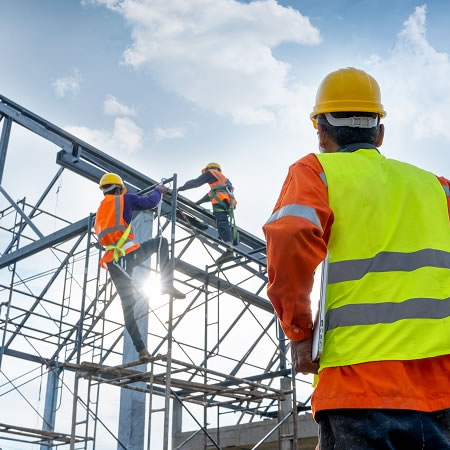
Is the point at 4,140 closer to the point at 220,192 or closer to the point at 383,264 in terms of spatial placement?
the point at 220,192

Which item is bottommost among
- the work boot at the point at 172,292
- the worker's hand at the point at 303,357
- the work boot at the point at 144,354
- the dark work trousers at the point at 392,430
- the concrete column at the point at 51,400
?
the dark work trousers at the point at 392,430

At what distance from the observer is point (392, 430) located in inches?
77.8

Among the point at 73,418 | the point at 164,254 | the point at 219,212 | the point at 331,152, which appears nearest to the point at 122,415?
the point at 73,418

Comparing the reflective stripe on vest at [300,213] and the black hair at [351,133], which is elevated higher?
the black hair at [351,133]

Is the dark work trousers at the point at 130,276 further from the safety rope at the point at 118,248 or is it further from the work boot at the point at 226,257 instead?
the work boot at the point at 226,257

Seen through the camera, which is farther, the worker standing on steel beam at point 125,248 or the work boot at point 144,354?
the worker standing on steel beam at point 125,248

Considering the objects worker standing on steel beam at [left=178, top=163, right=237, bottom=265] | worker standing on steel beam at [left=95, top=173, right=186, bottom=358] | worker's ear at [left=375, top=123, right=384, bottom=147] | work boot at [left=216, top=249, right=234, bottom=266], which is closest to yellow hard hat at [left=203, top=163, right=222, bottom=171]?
worker standing on steel beam at [left=178, top=163, right=237, bottom=265]

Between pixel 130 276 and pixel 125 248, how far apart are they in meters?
0.39

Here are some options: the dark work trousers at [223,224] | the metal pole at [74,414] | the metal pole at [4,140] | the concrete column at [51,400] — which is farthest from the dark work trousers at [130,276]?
the concrete column at [51,400]

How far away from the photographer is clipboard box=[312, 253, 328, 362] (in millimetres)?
2160

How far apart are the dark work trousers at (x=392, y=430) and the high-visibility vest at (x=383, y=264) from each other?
0.17m

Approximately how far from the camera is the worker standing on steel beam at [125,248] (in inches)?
341

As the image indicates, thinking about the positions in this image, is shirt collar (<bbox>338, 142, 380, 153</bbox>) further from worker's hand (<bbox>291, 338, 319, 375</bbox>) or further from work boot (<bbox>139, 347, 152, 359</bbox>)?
work boot (<bbox>139, 347, 152, 359</bbox>)

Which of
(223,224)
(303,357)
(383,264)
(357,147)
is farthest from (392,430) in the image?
(223,224)
